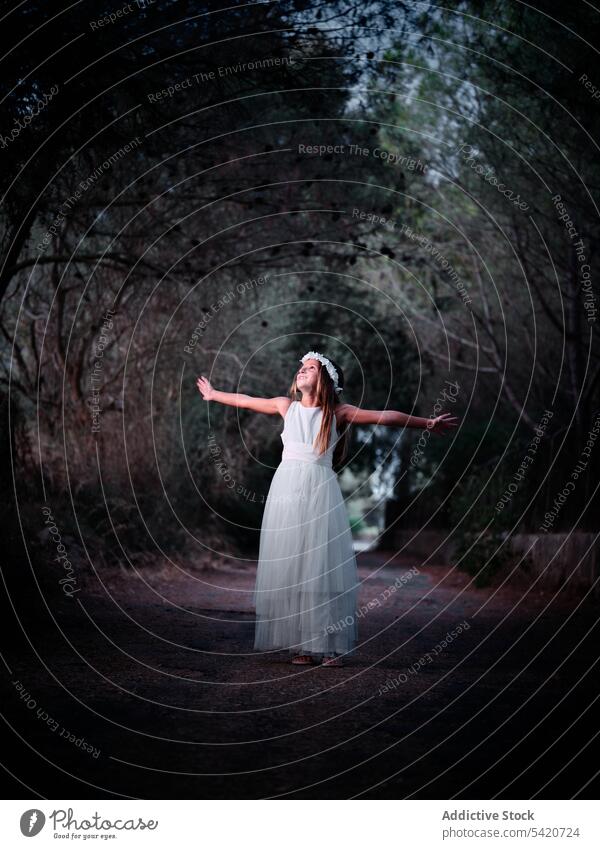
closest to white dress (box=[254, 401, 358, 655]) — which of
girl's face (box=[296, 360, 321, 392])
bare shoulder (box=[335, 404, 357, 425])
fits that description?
bare shoulder (box=[335, 404, 357, 425])

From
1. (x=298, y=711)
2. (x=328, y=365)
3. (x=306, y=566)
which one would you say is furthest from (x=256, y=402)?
(x=298, y=711)

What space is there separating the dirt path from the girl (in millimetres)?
263

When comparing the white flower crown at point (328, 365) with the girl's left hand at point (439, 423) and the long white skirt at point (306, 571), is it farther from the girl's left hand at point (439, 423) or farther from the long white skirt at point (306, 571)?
the girl's left hand at point (439, 423)

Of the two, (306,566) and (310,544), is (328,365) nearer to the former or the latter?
(310,544)

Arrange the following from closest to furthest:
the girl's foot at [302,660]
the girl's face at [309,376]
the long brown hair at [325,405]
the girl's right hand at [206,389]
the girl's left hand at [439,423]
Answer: the girl's left hand at [439,423], the girl's foot at [302,660], the long brown hair at [325,405], the girl's face at [309,376], the girl's right hand at [206,389]

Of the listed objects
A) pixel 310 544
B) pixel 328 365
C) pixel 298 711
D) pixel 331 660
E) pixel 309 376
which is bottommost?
pixel 298 711

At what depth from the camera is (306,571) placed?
285 inches

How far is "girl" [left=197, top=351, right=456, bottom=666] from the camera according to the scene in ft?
23.6

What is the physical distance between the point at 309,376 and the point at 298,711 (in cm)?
291

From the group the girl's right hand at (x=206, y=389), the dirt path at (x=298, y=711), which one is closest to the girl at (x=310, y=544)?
the dirt path at (x=298, y=711)

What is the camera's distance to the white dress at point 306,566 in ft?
23.6

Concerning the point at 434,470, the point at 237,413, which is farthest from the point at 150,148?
the point at 434,470

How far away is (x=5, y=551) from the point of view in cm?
850

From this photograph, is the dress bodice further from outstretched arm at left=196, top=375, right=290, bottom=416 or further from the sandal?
the sandal
